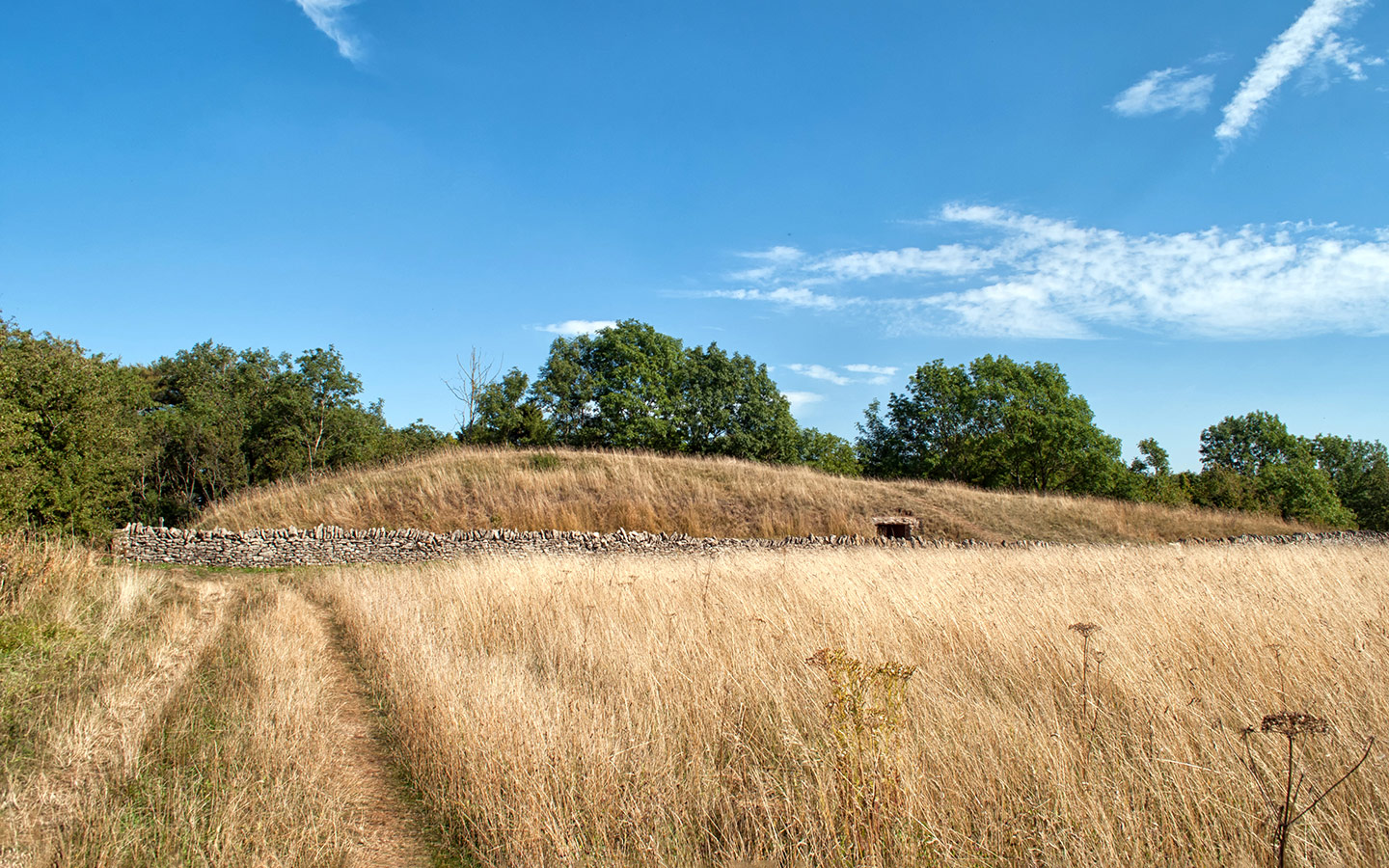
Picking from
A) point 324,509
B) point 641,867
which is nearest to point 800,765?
point 641,867

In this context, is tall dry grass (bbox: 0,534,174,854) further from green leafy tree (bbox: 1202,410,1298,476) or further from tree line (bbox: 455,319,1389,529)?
green leafy tree (bbox: 1202,410,1298,476)

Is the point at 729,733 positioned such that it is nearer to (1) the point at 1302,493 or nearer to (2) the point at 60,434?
(2) the point at 60,434

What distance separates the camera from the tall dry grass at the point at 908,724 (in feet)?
9.20

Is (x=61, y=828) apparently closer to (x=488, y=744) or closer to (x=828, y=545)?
(x=488, y=744)

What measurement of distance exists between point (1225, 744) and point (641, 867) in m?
3.16

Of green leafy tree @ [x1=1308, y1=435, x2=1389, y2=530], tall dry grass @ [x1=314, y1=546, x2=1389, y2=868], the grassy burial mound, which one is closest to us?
tall dry grass @ [x1=314, y1=546, x2=1389, y2=868]

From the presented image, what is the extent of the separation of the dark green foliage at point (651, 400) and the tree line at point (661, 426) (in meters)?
0.12

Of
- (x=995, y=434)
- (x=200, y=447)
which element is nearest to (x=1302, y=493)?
(x=995, y=434)

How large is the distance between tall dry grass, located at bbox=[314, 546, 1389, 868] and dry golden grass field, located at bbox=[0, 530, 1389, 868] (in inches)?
0.9

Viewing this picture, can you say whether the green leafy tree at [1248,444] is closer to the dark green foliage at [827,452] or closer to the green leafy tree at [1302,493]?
the green leafy tree at [1302,493]

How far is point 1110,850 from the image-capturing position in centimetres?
255

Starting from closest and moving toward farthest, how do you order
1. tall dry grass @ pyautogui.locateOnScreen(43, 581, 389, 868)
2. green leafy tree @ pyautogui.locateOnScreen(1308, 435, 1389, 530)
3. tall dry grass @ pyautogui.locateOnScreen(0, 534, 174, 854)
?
tall dry grass @ pyautogui.locateOnScreen(43, 581, 389, 868)
tall dry grass @ pyautogui.locateOnScreen(0, 534, 174, 854)
green leafy tree @ pyautogui.locateOnScreen(1308, 435, 1389, 530)

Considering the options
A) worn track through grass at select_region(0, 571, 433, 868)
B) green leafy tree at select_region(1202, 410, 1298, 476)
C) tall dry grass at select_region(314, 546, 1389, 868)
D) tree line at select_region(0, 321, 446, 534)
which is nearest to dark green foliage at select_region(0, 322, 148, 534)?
tree line at select_region(0, 321, 446, 534)

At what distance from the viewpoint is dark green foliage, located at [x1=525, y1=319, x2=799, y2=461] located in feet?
157
